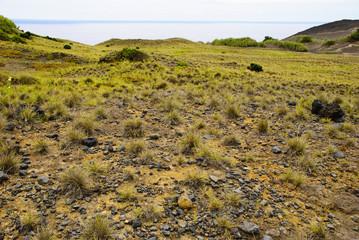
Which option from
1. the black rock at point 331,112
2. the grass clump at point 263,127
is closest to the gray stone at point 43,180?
the grass clump at point 263,127

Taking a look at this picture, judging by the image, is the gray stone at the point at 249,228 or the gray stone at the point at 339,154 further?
the gray stone at the point at 339,154

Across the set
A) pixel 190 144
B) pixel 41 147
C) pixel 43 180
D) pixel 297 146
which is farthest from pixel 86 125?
pixel 297 146

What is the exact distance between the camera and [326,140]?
6.39 m

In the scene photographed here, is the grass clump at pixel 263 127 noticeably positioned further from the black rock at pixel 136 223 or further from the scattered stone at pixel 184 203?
the black rock at pixel 136 223

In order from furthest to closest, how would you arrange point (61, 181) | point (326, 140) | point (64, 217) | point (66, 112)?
point (66, 112) → point (326, 140) → point (61, 181) → point (64, 217)

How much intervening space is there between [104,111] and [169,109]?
7.93 ft

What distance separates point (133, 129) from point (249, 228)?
4.22 metres

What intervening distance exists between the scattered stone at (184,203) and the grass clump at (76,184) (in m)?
1.72

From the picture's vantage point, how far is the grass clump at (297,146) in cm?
553

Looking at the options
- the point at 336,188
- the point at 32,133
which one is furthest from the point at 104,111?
the point at 336,188

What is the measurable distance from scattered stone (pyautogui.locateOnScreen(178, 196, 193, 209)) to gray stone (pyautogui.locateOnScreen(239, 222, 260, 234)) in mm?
909

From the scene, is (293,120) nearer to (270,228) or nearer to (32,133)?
(270,228)

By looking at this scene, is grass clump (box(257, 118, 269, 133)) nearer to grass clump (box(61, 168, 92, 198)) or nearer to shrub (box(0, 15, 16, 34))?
grass clump (box(61, 168, 92, 198))

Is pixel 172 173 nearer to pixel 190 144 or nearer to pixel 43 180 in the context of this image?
pixel 190 144
